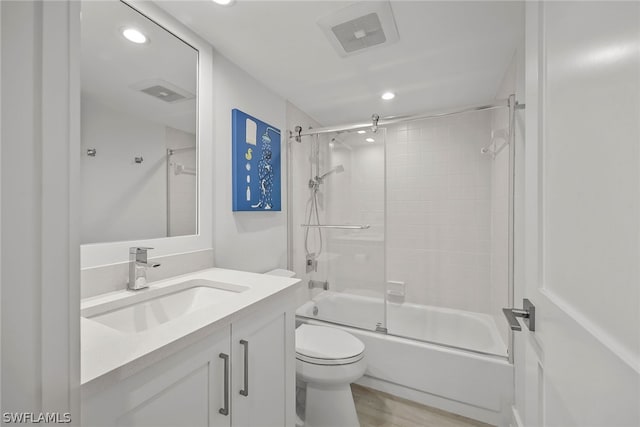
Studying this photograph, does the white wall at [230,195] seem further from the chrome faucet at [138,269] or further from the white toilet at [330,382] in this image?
the white toilet at [330,382]

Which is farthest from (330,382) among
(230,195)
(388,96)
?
(388,96)

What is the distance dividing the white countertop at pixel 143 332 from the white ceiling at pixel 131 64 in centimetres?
83

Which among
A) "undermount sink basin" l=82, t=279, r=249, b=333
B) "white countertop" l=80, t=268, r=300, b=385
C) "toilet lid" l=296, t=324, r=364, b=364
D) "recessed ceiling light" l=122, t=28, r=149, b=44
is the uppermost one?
"recessed ceiling light" l=122, t=28, r=149, b=44

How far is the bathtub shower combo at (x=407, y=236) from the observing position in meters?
1.92

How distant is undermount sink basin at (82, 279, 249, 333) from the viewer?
961mm

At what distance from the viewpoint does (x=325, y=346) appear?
1691 millimetres

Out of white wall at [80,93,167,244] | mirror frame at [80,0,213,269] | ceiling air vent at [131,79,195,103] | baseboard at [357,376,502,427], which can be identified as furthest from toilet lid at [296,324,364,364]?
ceiling air vent at [131,79,195,103]

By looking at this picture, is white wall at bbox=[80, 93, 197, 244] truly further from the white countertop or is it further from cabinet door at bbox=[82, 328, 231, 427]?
cabinet door at bbox=[82, 328, 231, 427]

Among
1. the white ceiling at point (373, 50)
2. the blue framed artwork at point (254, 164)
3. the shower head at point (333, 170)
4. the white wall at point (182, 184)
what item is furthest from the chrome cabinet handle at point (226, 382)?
the shower head at point (333, 170)

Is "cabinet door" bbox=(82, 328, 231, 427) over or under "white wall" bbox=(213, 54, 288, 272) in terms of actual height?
under

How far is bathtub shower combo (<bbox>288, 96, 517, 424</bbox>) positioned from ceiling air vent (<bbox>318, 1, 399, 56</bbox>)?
0.58m

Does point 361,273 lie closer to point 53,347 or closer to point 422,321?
point 422,321

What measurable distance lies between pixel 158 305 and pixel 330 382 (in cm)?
100

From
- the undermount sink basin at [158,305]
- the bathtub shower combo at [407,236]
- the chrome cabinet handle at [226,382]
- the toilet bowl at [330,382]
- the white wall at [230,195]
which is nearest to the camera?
the chrome cabinet handle at [226,382]
